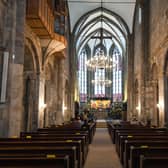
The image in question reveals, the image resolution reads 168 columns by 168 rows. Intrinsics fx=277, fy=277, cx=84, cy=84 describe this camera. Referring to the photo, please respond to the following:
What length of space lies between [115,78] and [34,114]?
30368mm

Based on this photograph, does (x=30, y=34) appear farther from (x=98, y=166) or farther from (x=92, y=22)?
(x=92, y=22)

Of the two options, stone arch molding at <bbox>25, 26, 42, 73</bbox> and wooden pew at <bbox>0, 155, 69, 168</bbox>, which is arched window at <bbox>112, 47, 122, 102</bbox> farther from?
wooden pew at <bbox>0, 155, 69, 168</bbox>

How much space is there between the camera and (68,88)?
97.3 ft

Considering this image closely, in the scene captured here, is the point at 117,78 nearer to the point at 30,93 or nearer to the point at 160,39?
the point at 160,39

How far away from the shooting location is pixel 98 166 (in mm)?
7992

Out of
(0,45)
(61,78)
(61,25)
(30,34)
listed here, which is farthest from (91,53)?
(0,45)

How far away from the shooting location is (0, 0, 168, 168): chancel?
18.5 feet

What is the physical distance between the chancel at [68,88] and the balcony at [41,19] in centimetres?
4

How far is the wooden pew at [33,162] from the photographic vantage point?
383 centimetres

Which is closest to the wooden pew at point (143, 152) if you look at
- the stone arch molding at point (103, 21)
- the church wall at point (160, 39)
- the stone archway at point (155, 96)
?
the church wall at point (160, 39)

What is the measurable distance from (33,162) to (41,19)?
9.25 meters

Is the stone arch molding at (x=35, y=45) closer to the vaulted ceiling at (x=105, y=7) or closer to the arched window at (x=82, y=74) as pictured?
the vaulted ceiling at (x=105, y=7)

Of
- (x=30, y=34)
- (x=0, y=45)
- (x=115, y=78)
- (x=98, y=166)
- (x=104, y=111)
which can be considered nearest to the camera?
(x=98, y=166)

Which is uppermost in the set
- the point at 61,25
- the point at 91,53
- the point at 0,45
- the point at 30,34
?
the point at 91,53
